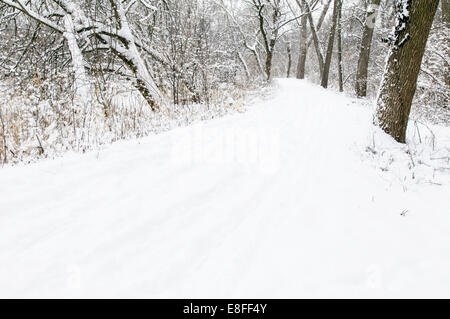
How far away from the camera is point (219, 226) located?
5.47ft

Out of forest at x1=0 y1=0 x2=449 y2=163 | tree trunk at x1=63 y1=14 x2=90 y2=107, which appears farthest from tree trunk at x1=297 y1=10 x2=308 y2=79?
tree trunk at x1=63 y1=14 x2=90 y2=107

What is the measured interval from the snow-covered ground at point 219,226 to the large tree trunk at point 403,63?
1001 millimetres

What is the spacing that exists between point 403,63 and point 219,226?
3.76m

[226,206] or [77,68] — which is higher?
[77,68]

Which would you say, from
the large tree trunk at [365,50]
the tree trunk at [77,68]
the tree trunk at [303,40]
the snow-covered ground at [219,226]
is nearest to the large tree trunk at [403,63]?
the snow-covered ground at [219,226]

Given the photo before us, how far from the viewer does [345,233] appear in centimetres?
167

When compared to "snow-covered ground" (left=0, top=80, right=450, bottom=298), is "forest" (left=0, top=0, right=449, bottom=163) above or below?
above

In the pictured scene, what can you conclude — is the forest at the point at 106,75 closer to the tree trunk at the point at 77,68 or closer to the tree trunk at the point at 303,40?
the tree trunk at the point at 77,68

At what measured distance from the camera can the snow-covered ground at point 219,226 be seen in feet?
4.03

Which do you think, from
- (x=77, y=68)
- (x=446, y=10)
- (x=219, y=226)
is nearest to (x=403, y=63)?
(x=219, y=226)

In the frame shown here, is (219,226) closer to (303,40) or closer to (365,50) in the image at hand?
(365,50)

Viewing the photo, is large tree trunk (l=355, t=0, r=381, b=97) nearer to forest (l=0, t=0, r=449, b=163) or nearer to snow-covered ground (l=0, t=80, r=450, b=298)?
forest (l=0, t=0, r=449, b=163)

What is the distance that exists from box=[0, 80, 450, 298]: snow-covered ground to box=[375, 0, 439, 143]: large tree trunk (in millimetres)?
1001

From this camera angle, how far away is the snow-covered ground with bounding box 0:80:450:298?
123 cm
